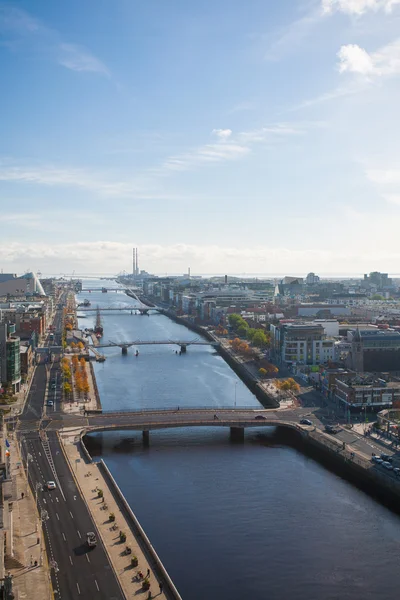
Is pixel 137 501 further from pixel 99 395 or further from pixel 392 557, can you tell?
pixel 99 395

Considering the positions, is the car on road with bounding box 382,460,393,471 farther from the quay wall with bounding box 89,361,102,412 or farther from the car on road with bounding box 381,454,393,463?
the quay wall with bounding box 89,361,102,412

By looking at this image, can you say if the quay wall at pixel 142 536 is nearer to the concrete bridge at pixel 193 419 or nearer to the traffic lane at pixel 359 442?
the concrete bridge at pixel 193 419

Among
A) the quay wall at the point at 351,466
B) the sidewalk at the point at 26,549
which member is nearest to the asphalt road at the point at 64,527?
the sidewalk at the point at 26,549

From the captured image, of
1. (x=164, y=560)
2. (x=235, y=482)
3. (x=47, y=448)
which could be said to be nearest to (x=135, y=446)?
(x=47, y=448)

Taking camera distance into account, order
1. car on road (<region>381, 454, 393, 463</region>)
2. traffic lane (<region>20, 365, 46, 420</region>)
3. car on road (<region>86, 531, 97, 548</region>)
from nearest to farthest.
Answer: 1. car on road (<region>86, 531, 97, 548</region>)
2. car on road (<region>381, 454, 393, 463</region>)
3. traffic lane (<region>20, 365, 46, 420</region>)

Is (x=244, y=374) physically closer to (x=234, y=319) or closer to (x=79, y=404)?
(x=79, y=404)

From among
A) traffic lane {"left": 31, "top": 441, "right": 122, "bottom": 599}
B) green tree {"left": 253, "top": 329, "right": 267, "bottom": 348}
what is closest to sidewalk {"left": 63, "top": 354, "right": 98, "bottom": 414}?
traffic lane {"left": 31, "top": 441, "right": 122, "bottom": 599}
